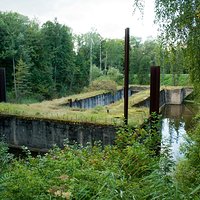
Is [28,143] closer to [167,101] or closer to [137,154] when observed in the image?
[137,154]

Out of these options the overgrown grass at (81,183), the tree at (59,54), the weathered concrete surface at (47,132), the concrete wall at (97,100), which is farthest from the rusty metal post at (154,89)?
the tree at (59,54)

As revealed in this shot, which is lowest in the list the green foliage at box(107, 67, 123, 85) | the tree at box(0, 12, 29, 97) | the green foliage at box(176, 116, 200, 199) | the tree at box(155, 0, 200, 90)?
the green foliage at box(176, 116, 200, 199)

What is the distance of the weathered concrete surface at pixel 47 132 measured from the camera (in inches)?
513

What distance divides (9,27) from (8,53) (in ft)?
13.9

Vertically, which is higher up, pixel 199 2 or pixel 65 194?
pixel 199 2

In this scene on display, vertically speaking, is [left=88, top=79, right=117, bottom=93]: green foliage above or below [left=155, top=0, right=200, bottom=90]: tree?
below

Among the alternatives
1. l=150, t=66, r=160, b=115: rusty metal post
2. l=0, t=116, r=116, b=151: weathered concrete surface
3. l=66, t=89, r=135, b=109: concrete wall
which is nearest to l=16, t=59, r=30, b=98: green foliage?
l=66, t=89, r=135, b=109: concrete wall

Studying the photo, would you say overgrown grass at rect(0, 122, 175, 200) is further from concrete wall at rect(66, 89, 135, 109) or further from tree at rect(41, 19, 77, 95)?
tree at rect(41, 19, 77, 95)

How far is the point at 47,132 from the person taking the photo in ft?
46.9

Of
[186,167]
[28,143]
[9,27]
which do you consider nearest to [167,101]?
[9,27]

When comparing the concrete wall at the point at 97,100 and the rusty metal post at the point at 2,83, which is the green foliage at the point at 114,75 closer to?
the concrete wall at the point at 97,100

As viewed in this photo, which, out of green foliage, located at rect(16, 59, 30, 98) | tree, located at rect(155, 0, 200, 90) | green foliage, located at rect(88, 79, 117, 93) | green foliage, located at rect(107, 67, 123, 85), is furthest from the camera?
green foliage, located at rect(107, 67, 123, 85)

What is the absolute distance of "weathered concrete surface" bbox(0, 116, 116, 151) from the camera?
1304cm

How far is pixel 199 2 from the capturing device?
190 inches
